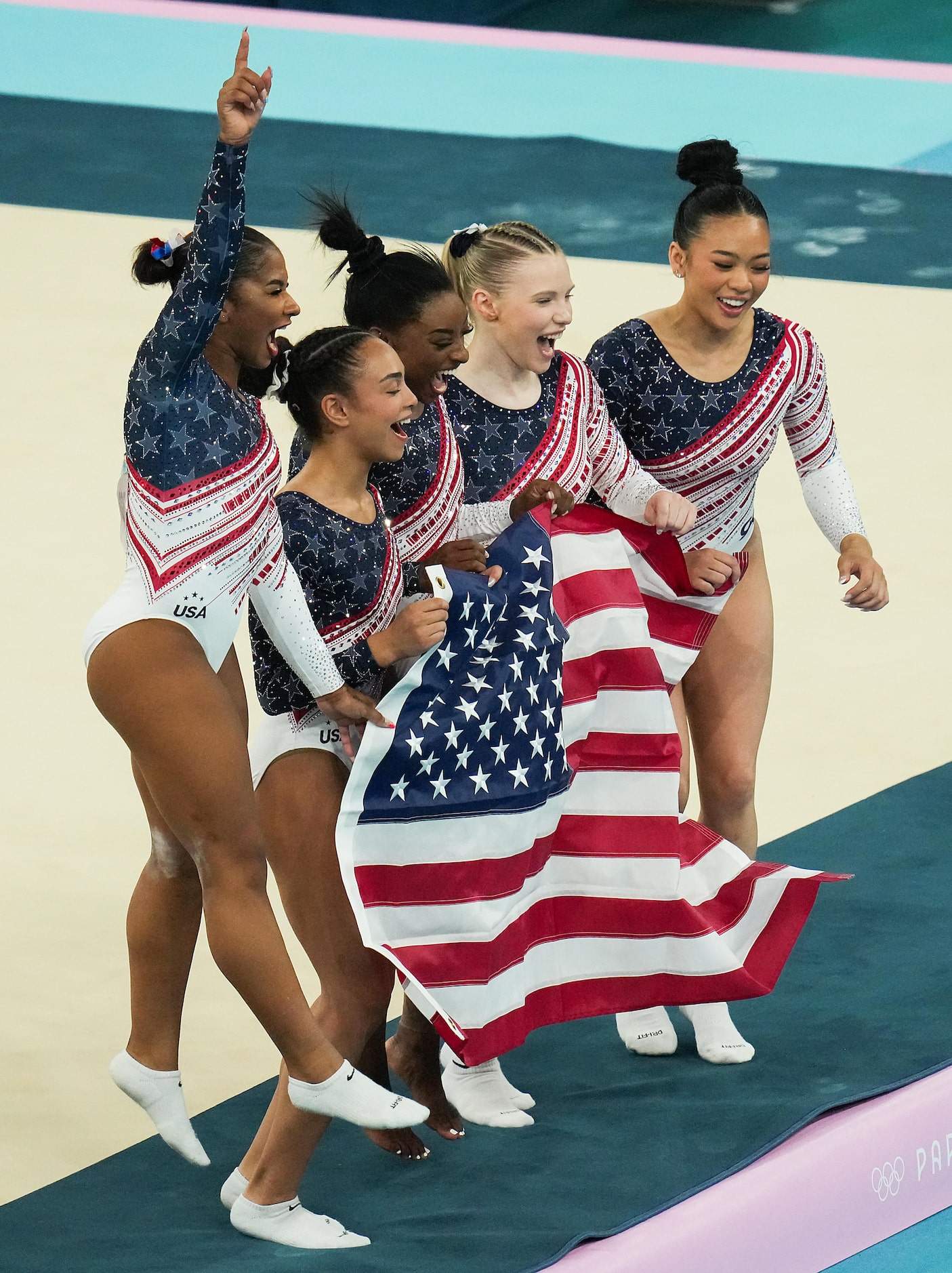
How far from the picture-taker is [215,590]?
3.31 metres

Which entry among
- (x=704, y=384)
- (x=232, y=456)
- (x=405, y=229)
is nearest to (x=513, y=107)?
(x=405, y=229)

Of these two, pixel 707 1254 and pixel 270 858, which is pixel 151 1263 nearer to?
pixel 270 858

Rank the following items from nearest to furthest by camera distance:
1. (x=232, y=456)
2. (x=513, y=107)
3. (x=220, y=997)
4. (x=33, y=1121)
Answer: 1. (x=232, y=456)
2. (x=33, y=1121)
3. (x=220, y=997)
4. (x=513, y=107)

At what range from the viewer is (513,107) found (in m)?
12.9

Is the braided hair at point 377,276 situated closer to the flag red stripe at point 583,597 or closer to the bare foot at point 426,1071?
the flag red stripe at point 583,597

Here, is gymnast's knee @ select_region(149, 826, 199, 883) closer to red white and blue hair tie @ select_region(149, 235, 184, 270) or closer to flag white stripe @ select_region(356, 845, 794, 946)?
flag white stripe @ select_region(356, 845, 794, 946)

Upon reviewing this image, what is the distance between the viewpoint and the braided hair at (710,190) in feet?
13.4

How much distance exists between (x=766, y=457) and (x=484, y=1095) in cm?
139

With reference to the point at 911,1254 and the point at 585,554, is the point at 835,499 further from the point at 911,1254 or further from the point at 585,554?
the point at 911,1254

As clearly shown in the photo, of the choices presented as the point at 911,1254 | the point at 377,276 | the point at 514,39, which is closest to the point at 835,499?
the point at 377,276

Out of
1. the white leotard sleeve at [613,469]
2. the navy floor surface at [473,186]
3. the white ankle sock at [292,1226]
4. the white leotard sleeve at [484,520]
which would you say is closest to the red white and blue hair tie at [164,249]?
the white leotard sleeve at [484,520]

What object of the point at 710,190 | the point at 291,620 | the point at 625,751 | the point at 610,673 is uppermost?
the point at 710,190

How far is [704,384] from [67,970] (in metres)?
1.91

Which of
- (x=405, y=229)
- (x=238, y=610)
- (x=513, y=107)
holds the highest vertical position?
(x=513, y=107)
